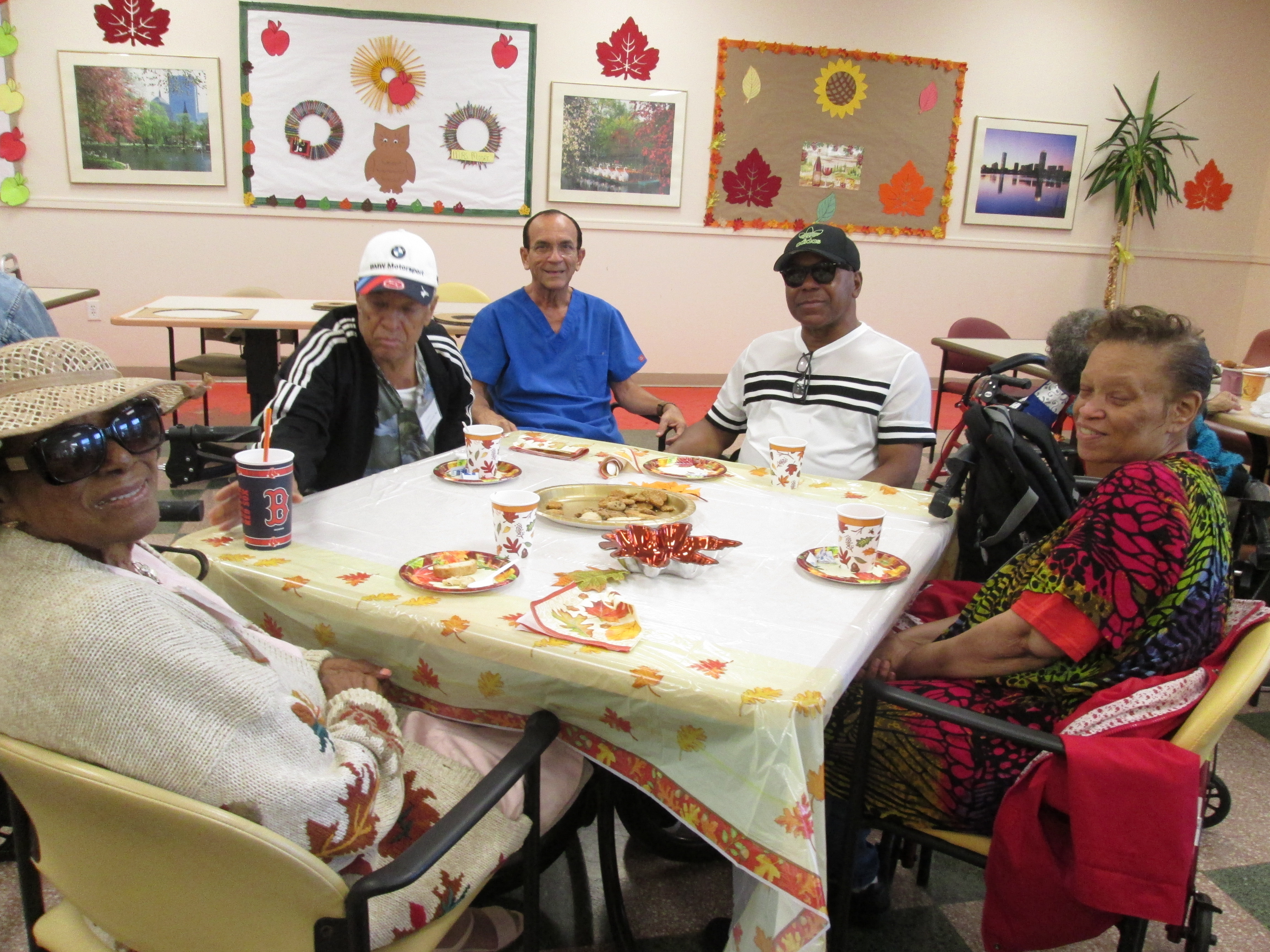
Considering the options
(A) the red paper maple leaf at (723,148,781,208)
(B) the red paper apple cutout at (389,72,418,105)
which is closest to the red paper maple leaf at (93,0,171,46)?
(B) the red paper apple cutout at (389,72,418,105)

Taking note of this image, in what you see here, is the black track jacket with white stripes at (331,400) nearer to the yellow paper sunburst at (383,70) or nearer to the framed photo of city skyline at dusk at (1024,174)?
the yellow paper sunburst at (383,70)

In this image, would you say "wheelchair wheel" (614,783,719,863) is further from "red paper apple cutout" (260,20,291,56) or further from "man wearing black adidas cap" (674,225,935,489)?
"red paper apple cutout" (260,20,291,56)

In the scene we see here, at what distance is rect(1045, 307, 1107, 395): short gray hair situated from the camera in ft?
7.98

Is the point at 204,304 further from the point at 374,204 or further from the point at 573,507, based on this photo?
the point at 573,507

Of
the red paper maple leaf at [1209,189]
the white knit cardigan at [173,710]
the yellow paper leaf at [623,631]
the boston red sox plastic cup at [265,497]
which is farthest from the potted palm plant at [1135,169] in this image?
the white knit cardigan at [173,710]

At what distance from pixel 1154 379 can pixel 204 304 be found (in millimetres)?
4235

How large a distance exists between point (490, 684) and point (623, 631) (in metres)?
0.20

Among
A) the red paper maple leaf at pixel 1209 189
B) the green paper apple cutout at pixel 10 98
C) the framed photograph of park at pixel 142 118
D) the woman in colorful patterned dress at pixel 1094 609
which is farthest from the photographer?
the red paper maple leaf at pixel 1209 189

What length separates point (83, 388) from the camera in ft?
3.20

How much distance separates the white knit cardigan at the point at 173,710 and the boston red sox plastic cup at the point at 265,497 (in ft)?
1.28

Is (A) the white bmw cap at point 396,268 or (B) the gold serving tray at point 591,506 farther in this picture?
(A) the white bmw cap at point 396,268

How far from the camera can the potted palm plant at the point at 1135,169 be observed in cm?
664

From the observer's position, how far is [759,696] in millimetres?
1057

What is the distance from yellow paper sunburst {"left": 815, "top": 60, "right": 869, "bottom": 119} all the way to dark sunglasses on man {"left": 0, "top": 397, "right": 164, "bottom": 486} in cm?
621
